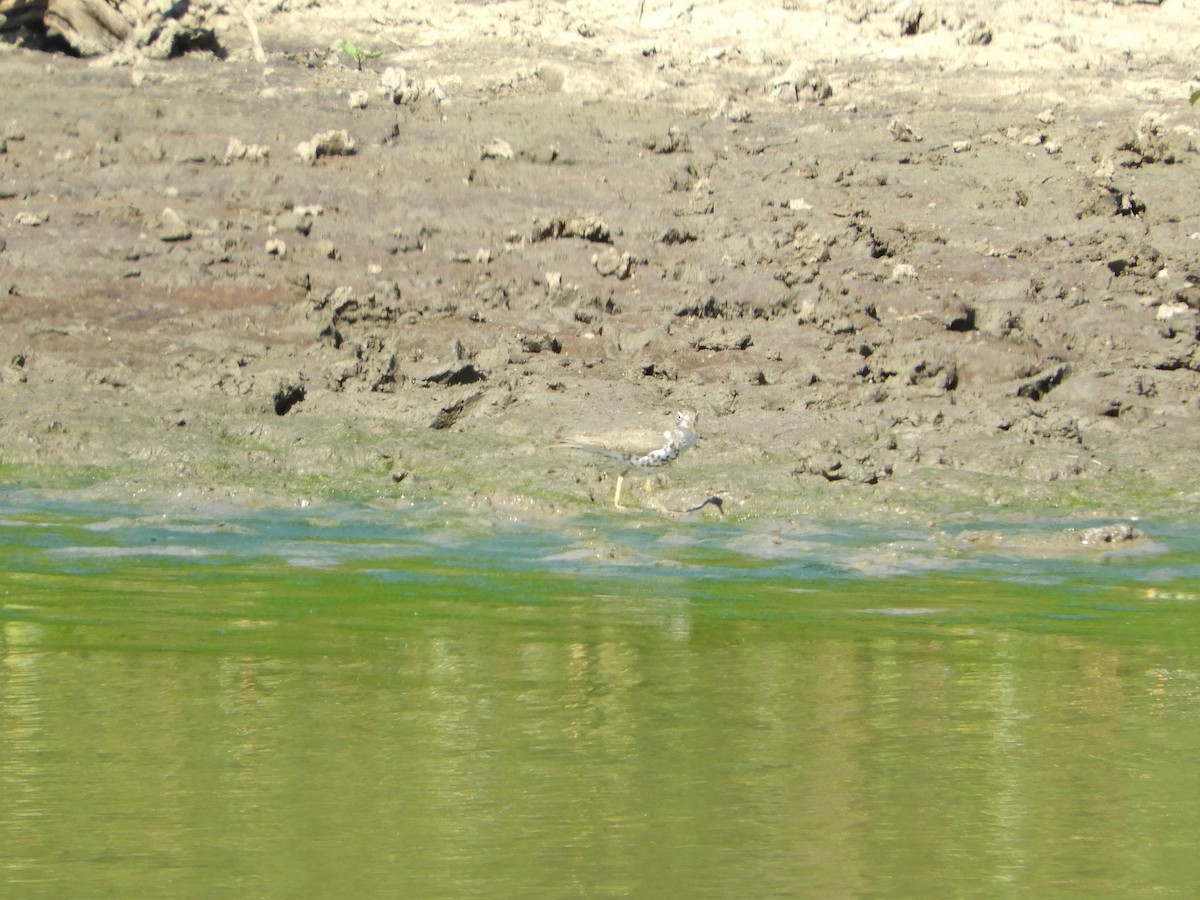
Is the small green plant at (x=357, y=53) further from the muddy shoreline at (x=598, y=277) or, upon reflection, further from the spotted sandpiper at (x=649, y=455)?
the spotted sandpiper at (x=649, y=455)

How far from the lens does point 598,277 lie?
40.9 ft

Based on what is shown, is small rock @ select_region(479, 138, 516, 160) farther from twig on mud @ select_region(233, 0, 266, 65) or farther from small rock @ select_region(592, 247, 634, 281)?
twig on mud @ select_region(233, 0, 266, 65)

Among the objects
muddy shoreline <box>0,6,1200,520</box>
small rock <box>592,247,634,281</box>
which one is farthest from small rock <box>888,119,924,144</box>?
small rock <box>592,247,634,281</box>

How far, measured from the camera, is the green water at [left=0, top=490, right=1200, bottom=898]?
152 inches

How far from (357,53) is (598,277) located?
5.39m

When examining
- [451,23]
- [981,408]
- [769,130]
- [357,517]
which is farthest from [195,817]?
[451,23]

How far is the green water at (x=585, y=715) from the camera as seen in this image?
12.6ft

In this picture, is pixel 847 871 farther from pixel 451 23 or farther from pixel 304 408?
pixel 451 23

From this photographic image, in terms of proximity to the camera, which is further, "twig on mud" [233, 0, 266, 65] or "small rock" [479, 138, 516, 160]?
"twig on mud" [233, 0, 266, 65]

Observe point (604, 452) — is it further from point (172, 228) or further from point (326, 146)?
point (326, 146)

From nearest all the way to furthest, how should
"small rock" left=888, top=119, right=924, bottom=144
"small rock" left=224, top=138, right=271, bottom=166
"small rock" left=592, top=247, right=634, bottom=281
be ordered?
1. "small rock" left=592, top=247, right=634, bottom=281
2. "small rock" left=224, top=138, right=271, bottom=166
3. "small rock" left=888, top=119, right=924, bottom=144

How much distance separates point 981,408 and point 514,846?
718 centimetres

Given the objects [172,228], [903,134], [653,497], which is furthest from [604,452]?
[903,134]

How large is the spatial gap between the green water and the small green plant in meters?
8.97
